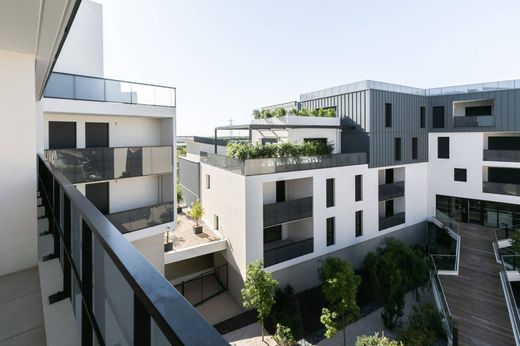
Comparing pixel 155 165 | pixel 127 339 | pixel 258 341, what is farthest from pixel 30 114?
pixel 258 341

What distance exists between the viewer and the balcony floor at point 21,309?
2.59 meters

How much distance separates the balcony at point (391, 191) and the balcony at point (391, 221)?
1271mm

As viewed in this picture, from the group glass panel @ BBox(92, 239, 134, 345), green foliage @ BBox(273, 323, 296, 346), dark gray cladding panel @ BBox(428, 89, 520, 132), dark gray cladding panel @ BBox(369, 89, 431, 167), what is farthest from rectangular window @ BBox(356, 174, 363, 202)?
glass panel @ BBox(92, 239, 134, 345)

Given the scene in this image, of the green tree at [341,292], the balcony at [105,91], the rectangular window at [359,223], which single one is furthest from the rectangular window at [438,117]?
the balcony at [105,91]

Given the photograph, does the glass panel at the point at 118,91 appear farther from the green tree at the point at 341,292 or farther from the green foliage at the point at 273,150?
the green tree at the point at 341,292

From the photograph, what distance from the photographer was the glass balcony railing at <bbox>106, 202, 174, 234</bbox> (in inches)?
411

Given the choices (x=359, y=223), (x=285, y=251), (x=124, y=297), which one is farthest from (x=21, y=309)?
(x=359, y=223)

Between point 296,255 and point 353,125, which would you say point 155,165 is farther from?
point 353,125

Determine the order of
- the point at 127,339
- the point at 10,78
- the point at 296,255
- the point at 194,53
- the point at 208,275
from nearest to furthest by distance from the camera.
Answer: the point at 127,339 < the point at 10,78 < the point at 296,255 < the point at 208,275 < the point at 194,53

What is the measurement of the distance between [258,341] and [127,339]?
11.7m

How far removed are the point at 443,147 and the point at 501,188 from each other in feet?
14.3

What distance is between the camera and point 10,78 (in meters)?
4.05

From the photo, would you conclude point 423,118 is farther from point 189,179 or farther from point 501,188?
point 189,179

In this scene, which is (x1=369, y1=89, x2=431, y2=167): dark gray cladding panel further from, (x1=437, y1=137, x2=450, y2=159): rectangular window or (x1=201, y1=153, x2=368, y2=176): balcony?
(x1=201, y1=153, x2=368, y2=176): balcony
